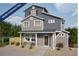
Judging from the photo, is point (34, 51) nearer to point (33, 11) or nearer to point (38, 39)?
point (38, 39)

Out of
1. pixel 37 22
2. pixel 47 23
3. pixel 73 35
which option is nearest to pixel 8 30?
pixel 37 22

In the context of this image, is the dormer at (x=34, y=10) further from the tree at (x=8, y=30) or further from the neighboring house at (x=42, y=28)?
the tree at (x=8, y=30)

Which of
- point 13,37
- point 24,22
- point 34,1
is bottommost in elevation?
point 13,37

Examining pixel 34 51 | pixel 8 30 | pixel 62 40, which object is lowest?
pixel 34 51

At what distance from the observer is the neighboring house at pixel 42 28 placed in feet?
11.3

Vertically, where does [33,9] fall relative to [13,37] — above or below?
above

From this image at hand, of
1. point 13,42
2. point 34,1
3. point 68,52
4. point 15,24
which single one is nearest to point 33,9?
point 34,1

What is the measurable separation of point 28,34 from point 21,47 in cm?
21

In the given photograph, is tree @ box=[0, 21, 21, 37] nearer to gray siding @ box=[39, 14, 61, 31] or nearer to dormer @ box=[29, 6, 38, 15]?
dormer @ box=[29, 6, 38, 15]

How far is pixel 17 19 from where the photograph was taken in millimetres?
3436

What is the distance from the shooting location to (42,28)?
3.47 meters

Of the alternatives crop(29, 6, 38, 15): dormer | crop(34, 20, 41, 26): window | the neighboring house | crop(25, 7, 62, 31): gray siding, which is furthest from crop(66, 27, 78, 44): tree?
crop(29, 6, 38, 15): dormer

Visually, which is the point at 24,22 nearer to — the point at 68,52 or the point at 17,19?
the point at 17,19

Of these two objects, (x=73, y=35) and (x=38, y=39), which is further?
(x=38, y=39)
